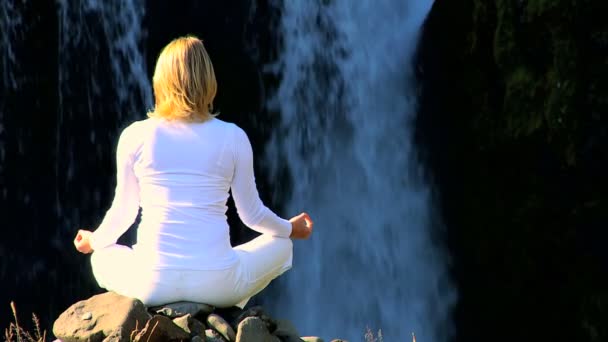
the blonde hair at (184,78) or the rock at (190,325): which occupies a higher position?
the blonde hair at (184,78)

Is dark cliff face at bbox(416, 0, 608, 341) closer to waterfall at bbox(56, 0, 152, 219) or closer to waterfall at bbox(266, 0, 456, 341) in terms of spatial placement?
waterfall at bbox(266, 0, 456, 341)

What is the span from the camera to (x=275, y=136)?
10.9 meters

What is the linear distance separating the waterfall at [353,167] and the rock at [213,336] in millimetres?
6206

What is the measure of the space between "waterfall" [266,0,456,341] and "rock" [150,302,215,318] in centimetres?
613

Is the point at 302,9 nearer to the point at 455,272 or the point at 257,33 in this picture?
the point at 257,33

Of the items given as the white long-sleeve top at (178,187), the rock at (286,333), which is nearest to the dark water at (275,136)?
the white long-sleeve top at (178,187)

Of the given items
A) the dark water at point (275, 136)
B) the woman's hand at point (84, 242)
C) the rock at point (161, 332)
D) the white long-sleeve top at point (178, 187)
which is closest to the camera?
the rock at point (161, 332)

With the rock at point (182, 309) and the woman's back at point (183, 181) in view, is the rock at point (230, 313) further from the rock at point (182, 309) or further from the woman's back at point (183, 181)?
the woman's back at point (183, 181)

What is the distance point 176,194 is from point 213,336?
1.91ft

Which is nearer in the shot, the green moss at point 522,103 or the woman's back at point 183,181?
the woman's back at point 183,181

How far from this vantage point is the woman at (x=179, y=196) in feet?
15.4

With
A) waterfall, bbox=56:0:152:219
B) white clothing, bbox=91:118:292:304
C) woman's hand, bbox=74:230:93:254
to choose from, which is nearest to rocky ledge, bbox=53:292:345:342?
white clothing, bbox=91:118:292:304

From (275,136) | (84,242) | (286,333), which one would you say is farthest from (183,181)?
(275,136)

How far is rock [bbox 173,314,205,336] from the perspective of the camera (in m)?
4.49
